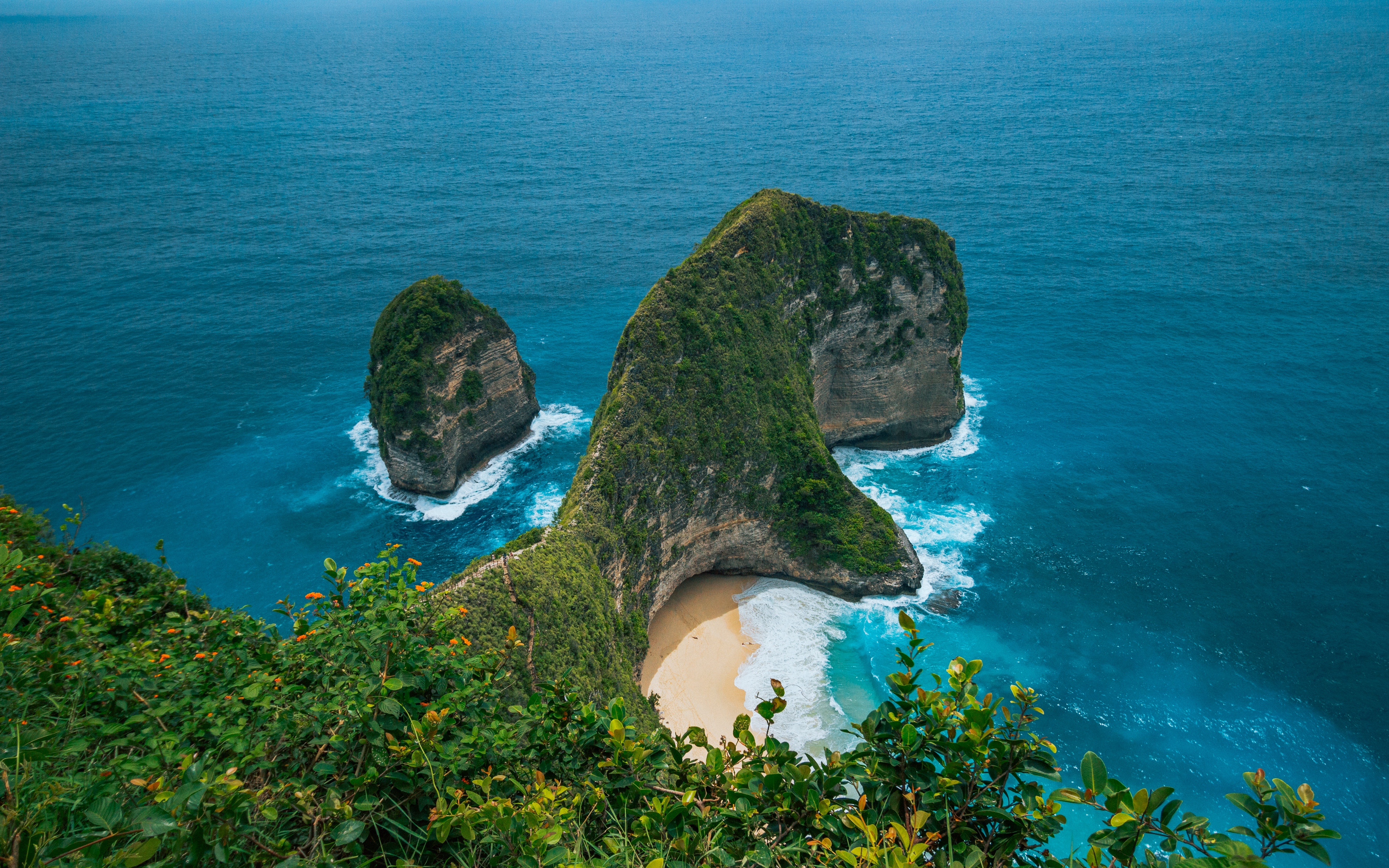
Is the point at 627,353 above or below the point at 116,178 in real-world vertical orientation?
below

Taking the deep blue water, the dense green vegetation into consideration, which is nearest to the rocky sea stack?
the deep blue water

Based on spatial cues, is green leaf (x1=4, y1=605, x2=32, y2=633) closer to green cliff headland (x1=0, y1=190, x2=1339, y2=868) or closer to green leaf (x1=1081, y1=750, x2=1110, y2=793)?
green cliff headland (x1=0, y1=190, x2=1339, y2=868)

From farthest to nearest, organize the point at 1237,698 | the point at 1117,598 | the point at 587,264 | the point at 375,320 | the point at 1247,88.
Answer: the point at 1247,88 → the point at 587,264 → the point at 375,320 → the point at 1117,598 → the point at 1237,698

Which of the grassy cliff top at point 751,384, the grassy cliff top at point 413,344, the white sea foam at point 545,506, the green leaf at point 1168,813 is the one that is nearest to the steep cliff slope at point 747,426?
the grassy cliff top at point 751,384

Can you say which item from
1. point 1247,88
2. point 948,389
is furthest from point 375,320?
point 1247,88

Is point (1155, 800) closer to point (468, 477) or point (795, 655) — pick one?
point (795, 655)

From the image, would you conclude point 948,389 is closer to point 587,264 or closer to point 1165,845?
point 587,264
